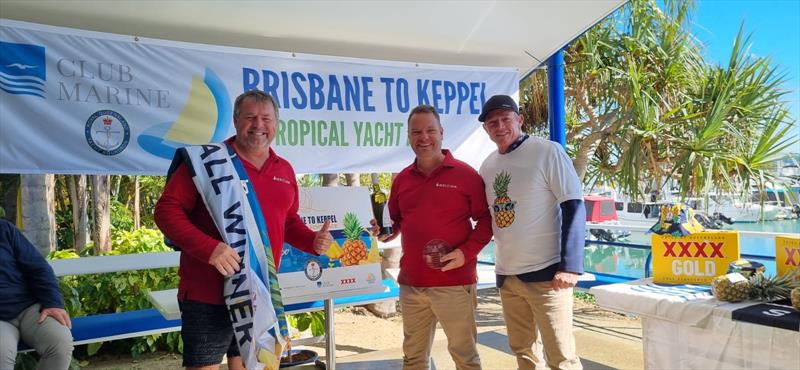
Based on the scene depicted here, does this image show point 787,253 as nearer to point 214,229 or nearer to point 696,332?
point 696,332

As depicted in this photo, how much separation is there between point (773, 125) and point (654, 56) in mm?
1834

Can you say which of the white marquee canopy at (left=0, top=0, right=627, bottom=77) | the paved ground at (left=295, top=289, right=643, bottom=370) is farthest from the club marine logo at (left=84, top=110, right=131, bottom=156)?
the paved ground at (left=295, top=289, right=643, bottom=370)

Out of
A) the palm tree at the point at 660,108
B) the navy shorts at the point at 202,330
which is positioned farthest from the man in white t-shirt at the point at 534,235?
the palm tree at the point at 660,108

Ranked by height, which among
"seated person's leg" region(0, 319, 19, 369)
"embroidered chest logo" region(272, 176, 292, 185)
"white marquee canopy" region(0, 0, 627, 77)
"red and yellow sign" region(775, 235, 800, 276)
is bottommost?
"seated person's leg" region(0, 319, 19, 369)

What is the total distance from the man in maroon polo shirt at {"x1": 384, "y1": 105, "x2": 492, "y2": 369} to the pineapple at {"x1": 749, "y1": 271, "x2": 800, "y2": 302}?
115 centimetres

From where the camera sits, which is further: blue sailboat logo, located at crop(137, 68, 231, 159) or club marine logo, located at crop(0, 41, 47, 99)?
blue sailboat logo, located at crop(137, 68, 231, 159)

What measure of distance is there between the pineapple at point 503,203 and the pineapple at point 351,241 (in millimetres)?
1146

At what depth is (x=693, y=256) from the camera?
9.08 ft

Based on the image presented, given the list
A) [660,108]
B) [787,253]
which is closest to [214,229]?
[787,253]

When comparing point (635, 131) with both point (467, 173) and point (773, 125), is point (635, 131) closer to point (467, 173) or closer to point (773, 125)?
point (773, 125)

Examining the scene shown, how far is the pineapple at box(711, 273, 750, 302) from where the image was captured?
2.34 meters

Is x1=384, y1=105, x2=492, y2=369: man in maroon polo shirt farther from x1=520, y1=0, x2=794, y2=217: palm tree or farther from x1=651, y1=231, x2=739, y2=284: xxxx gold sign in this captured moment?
x1=520, y1=0, x2=794, y2=217: palm tree

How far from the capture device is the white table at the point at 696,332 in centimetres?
223

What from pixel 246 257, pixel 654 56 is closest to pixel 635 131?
pixel 654 56
